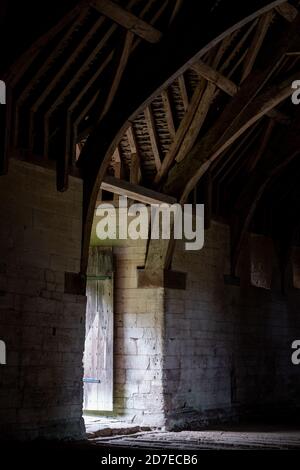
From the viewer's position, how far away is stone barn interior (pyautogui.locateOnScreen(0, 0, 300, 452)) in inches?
302

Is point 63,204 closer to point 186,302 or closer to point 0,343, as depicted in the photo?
point 0,343

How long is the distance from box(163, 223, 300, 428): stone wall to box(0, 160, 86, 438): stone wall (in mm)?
2145

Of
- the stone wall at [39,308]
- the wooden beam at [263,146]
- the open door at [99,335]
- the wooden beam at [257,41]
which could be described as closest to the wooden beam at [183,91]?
the wooden beam at [257,41]

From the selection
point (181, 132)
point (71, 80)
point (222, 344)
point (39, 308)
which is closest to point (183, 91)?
point (181, 132)

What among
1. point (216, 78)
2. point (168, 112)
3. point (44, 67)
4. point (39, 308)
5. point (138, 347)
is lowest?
point (138, 347)

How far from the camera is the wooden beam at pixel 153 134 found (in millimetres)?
9625

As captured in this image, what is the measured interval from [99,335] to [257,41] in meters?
4.60

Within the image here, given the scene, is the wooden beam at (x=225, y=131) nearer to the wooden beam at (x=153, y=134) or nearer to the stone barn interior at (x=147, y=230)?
the stone barn interior at (x=147, y=230)

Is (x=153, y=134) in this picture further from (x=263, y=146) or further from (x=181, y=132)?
(x=263, y=146)

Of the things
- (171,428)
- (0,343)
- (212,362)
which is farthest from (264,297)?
(0,343)

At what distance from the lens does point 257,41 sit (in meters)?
9.27

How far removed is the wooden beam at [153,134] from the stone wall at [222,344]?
4.56 feet

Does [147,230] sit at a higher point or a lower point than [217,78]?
lower
